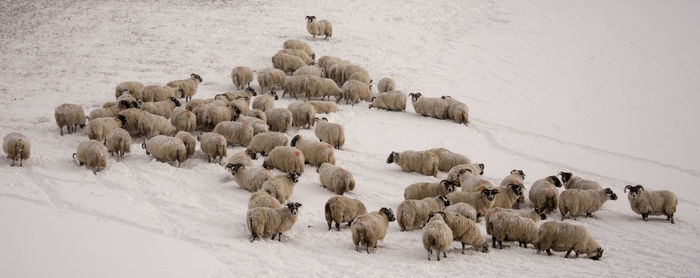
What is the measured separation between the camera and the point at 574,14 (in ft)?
105

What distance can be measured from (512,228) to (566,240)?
864 millimetres

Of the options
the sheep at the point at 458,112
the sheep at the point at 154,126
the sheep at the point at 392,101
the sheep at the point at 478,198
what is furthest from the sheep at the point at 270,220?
the sheep at the point at 458,112

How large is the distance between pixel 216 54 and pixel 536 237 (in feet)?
47.4

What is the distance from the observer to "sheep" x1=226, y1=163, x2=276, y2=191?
11820 mm

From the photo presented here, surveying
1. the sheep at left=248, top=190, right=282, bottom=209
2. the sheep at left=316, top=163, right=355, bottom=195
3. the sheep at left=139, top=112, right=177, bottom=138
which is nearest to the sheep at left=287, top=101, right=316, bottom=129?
the sheep at left=139, top=112, right=177, bottom=138

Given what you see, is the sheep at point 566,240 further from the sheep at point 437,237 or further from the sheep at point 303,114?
the sheep at point 303,114

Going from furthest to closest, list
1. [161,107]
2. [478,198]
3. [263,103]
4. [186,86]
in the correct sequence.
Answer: [186,86], [263,103], [161,107], [478,198]

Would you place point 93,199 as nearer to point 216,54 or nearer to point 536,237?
point 536,237

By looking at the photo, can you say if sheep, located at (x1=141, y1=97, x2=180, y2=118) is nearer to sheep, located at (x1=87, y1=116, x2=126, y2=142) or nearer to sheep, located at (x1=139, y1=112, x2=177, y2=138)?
sheep, located at (x1=139, y1=112, x2=177, y2=138)

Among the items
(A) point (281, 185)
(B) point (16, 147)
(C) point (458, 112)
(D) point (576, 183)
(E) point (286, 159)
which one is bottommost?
(B) point (16, 147)

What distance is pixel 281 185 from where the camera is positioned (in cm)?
1148

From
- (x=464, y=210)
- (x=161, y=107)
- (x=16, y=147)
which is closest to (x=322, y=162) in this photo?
(x=464, y=210)

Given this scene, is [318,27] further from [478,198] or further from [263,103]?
[478,198]

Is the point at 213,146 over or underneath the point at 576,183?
underneath
